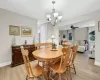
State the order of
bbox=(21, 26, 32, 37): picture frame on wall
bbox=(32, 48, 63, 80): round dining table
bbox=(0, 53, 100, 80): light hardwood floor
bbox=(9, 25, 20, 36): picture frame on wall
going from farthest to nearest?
bbox=(21, 26, 32, 37): picture frame on wall
bbox=(9, 25, 20, 36): picture frame on wall
bbox=(0, 53, 100, 80): light hardwood floor
bbox=(32, 48, 63, 80): round dining table

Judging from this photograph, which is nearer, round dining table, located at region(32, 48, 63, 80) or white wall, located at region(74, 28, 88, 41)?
round dining table, located at region(32, 48, 63, 80)

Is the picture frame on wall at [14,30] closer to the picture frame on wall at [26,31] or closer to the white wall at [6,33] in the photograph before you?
the white wall at [6,33]

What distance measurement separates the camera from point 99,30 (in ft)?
11.1

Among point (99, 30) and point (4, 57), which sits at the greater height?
point (99, 30)

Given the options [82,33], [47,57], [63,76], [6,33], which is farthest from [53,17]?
[82,33]

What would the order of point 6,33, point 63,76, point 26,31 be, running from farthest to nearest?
point 26,31
point 6,33
point 63,76

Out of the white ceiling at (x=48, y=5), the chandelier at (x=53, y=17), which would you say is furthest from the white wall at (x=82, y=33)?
the chandelier at (x=53, y=17)

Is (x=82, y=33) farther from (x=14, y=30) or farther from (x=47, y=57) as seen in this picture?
(x=47, y=57)

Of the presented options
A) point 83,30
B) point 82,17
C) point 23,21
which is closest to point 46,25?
point 23,21

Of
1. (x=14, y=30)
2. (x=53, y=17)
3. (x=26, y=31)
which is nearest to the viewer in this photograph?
(x=53, y=17)

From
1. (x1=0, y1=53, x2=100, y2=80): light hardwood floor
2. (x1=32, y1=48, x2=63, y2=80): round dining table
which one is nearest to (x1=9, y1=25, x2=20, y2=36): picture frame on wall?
(x1=0, y1=53, x2=100, y2=80): light hardwood floor

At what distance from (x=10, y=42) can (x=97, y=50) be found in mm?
4100

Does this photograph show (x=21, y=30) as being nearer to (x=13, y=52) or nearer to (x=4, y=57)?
(x=13, y=52)

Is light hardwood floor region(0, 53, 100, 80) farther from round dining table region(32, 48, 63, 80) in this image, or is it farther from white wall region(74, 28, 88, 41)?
white wall region(74, 28, 88, 41)
